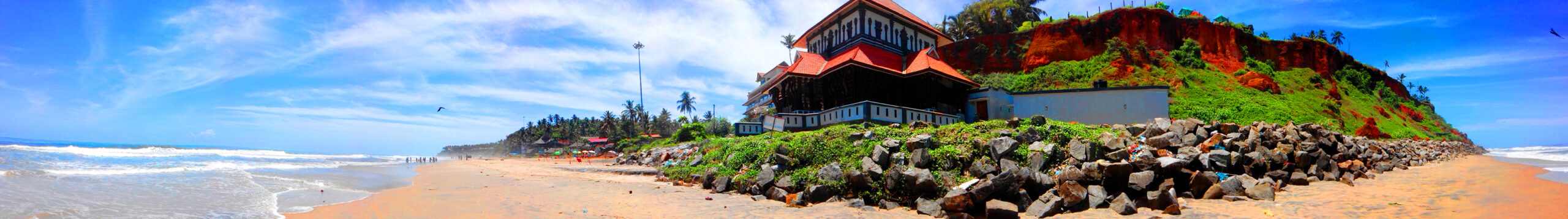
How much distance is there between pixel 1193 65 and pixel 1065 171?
131ft

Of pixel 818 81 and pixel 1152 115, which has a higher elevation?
pixel 818 81

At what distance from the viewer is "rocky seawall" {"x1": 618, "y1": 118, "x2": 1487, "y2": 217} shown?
675 centimetres

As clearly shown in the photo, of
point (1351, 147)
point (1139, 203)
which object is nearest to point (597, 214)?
point (1139, 203)

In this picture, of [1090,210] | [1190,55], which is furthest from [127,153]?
[1190,55]

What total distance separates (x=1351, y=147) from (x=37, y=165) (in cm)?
3611

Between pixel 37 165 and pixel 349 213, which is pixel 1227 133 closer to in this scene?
pixel 349 213

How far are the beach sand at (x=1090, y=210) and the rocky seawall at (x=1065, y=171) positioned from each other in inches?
8.6

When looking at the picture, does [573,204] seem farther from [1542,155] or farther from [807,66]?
[1542,155]

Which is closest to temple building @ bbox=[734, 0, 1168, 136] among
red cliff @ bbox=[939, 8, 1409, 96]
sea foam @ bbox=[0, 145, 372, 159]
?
red cliff @ bbox=[939, 8, 1409, 96]

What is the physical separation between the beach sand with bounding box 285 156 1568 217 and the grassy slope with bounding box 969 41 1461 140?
65.1 ft

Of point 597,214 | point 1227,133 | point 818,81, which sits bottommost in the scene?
point 597,214

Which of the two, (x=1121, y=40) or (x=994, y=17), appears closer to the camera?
(x=1121, y=40)

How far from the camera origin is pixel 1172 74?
36625mm

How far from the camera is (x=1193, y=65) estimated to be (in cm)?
3972
